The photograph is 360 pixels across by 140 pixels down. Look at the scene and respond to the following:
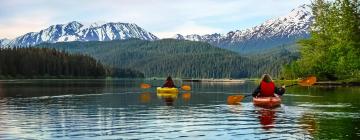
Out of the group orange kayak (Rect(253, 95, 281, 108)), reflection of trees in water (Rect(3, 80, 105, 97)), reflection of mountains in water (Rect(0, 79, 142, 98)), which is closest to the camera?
orange kayak (Rect(253, 95, 281, 108))

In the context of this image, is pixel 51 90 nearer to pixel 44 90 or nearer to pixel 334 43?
pixel 44 90

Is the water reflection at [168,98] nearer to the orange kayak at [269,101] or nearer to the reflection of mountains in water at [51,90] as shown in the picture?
the orange kayak at [269,101]

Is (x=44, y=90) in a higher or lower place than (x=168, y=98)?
higher

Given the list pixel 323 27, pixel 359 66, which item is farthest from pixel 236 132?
pixel 323 27

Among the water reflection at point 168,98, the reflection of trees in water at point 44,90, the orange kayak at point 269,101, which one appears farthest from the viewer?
the reflection of trees in water at point 44,90

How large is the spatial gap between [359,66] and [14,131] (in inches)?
3963

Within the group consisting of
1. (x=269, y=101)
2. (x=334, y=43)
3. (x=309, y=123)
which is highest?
(x=334, y=43)

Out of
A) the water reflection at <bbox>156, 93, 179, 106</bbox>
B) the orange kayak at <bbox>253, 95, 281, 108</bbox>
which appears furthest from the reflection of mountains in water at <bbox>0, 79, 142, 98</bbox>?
the orange kayak at <bbox>253, 95, 281, 108</bbox>

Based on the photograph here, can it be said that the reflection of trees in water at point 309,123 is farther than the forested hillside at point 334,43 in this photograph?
No

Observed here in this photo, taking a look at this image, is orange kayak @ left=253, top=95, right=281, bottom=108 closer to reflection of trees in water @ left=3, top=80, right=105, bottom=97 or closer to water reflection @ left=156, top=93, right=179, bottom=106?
water reflection @ left=156, top=93, right=179, bottom=106

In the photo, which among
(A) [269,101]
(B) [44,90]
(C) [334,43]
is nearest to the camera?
(A) [269,101]

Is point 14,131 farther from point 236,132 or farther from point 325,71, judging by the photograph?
point 325,71

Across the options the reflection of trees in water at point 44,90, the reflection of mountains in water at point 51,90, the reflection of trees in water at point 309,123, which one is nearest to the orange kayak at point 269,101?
the reflection of trees in water at point 309,123

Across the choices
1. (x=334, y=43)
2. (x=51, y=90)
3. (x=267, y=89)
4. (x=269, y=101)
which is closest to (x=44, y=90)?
(x=51, y=90)
